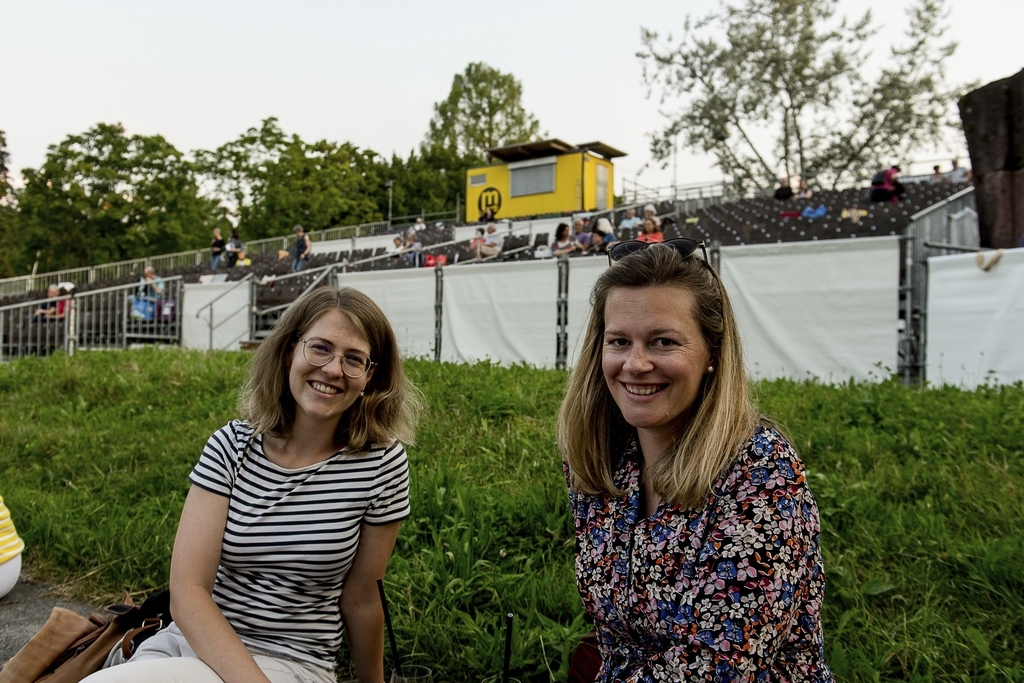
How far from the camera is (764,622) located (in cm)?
166

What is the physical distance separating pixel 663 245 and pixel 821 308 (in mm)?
6267

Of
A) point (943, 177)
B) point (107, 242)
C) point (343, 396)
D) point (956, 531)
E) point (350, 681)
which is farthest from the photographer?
point (107, 242)

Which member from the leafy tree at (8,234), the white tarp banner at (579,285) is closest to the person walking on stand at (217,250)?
the white tarp banner at (579,285)

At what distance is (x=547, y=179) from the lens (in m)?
36.8

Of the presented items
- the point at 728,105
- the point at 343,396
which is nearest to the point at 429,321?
the point at 343,396

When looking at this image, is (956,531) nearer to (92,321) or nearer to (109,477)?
(109,477)

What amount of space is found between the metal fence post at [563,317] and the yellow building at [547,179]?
1036 inches

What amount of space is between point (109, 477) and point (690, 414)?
502 cm

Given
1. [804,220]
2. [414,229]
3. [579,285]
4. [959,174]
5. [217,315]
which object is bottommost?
[217,315]

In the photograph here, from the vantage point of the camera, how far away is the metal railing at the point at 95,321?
43.4 feet

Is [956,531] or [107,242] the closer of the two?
[956,531]

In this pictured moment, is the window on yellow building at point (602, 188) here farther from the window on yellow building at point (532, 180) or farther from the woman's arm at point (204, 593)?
the woman's arm at point (204, 593)

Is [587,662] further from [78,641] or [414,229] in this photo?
[414,229]

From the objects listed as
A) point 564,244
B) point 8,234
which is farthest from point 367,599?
point 8,234
